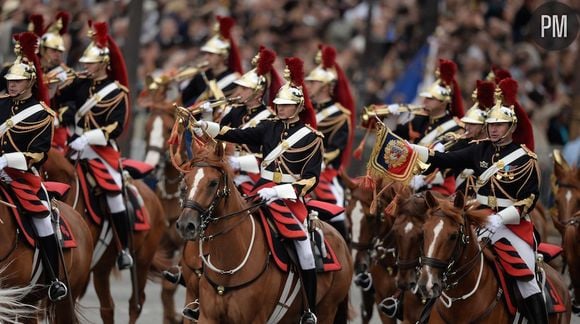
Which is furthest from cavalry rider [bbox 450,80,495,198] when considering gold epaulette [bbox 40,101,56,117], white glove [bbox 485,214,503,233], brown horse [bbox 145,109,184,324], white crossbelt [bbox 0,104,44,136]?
brown horse [bbox 145,109,184,324]

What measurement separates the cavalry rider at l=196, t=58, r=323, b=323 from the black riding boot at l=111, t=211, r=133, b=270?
2582 millimetres

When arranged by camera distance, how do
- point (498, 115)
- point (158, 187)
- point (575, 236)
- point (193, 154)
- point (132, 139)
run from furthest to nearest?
point (132, 139), point (158, 187), point (575, 236), point (498, 115), point (193, 154)

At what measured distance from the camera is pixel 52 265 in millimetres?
12719

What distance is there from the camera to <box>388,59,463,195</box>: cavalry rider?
1535cm

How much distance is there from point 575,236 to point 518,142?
243 cm

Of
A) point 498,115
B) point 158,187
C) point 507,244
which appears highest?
point 498,115

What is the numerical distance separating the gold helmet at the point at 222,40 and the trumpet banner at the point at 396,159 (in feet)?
18.4

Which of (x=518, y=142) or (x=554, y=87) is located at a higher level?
(x=518, y=142)

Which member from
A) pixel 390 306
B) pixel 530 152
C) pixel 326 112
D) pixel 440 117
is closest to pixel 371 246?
pixel 390 306

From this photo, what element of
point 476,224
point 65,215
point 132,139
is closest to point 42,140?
point 65,215

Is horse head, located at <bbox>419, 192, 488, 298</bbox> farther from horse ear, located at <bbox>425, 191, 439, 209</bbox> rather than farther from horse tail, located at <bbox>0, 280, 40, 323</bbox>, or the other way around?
horse tail, located at <bbox>0, 280, 40, 323</bbox>

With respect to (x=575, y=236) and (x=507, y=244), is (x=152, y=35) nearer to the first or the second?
(x=575, y=236)

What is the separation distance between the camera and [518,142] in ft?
41.5

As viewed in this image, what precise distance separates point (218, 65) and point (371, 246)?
3.78m
